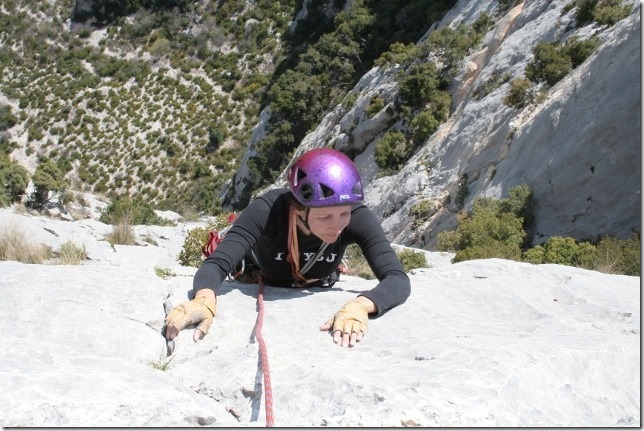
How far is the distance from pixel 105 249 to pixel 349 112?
1819cm

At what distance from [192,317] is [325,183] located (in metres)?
1.09

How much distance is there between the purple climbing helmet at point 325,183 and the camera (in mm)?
3484

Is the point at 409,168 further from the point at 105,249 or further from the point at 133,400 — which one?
the point at 133,400

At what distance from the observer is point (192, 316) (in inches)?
127

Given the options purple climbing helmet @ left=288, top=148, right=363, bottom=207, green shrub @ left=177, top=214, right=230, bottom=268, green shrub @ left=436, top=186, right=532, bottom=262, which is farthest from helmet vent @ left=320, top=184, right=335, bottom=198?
green shrub @ left=436, top=186, right=532, bottom=262

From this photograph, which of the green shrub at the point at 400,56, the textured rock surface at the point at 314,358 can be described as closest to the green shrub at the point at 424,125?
the green shrub at the point at 400,56

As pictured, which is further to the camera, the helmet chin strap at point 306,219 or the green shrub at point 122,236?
the green shrub at point 122,236

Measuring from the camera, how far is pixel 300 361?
2.89m

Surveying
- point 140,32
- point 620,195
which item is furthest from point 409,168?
point 140,32

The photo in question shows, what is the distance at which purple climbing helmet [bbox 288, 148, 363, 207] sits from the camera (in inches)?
137

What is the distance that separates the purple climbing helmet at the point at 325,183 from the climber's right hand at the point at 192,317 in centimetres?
84

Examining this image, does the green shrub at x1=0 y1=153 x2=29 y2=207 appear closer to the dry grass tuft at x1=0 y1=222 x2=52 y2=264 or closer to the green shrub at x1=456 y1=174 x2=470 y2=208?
the green shrub at x1=456 y1=174 x2=470 y2=208

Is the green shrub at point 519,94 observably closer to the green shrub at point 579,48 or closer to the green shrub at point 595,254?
the green shrub at point 579,48

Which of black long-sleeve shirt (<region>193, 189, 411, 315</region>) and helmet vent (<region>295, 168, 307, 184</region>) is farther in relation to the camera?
black long-sleeve shirt (<region>193, 189, 411, 315</region>)
